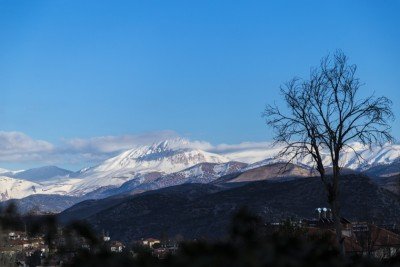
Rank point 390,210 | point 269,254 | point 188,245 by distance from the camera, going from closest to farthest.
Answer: point 269,254
point 188,245
point 390,210

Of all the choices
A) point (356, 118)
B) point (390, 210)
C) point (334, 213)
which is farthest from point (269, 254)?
point (390, 210)

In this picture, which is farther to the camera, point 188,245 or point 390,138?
point 390,138

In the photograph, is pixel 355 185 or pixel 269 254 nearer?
pixel 269 254

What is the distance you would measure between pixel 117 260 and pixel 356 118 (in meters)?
17.1

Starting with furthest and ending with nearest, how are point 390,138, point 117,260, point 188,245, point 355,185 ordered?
point 355,185, point 390,138, point 188,245, point 117,260

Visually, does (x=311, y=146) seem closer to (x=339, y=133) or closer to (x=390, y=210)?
(x=339, y=133)

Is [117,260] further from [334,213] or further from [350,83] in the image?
[350,83]

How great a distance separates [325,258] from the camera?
1058cm

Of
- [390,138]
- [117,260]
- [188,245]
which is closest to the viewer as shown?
[117,260]

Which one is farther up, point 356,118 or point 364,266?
point 356,118

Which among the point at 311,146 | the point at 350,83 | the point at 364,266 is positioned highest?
the point at 350,83

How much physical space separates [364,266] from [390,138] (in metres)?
15.8

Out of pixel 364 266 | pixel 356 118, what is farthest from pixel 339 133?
pixel 364 266

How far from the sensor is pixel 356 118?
83.8 feet
